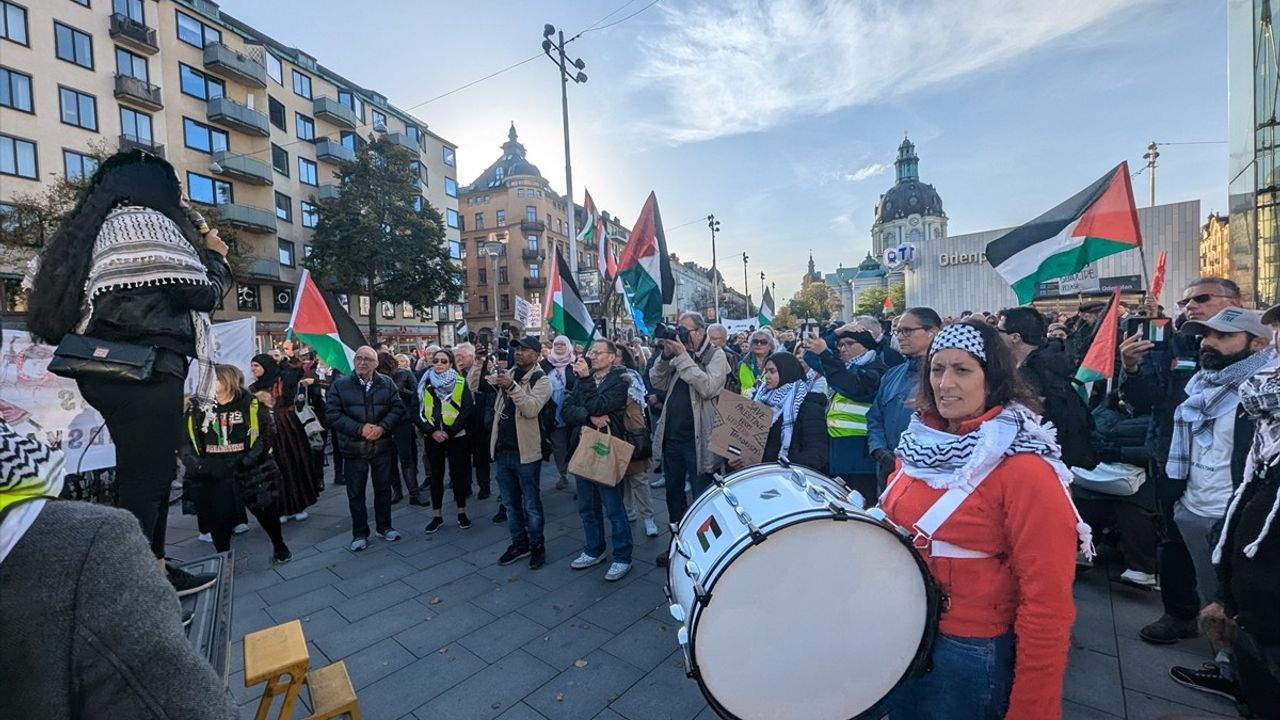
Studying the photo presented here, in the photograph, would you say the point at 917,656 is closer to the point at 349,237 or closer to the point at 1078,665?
the point at 1078,665

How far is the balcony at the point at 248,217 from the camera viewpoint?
3145 centimetres

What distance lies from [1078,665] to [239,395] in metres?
7.09

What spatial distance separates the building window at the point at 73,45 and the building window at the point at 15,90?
86.7 inches

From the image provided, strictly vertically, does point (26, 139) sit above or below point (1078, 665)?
above

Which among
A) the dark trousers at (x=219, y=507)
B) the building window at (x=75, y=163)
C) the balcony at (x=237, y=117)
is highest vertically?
the balcony at (x=237, y=117)

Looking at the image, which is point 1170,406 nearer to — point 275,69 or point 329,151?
point 329,151

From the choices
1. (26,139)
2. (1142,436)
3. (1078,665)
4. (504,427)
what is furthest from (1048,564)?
(26,139)

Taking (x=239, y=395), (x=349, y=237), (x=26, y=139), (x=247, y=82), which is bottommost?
(x=239, y=395)

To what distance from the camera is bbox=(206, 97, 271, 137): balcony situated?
3145 centimetres

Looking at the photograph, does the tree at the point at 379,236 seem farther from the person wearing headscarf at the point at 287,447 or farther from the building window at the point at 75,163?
the person wearing headscarf at the point at 287,447

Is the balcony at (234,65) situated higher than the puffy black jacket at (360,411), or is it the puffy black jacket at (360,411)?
the balcony at (234,65)

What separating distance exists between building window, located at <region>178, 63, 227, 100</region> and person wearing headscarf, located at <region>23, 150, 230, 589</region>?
128 feet

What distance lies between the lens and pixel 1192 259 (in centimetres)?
2975

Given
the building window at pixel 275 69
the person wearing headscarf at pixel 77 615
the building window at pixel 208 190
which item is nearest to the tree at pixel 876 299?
the building window at pixel 275 69
